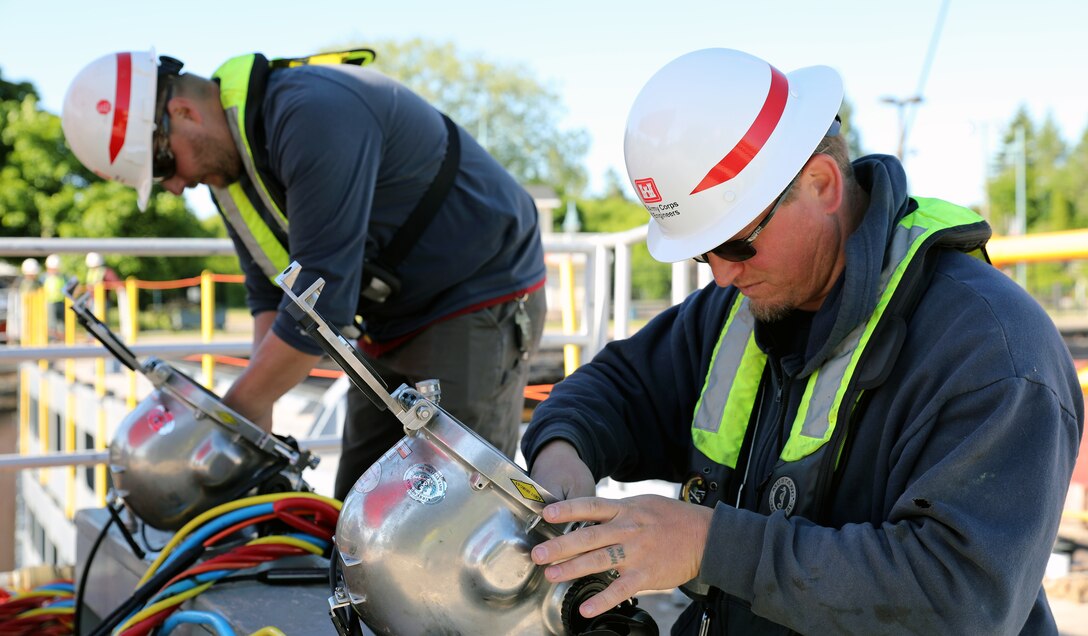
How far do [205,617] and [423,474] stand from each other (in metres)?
0.70

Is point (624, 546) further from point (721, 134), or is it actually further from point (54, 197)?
point (54, 197)

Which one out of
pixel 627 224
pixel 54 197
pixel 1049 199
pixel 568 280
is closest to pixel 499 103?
pixel 627 224

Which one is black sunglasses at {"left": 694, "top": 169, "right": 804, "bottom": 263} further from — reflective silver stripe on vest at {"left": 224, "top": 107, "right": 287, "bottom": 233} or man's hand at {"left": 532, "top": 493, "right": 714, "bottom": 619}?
reflective silver stripe on vest at {"left": 224, "top": 107, "right": 287, "bottom": 233}

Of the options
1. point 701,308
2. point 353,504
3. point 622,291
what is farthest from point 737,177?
point 622,291

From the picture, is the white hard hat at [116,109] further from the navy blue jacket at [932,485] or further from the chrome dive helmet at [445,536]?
the navy blue jacket at [932,485]

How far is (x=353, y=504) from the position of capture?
4.82 feet

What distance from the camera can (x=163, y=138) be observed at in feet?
8.77

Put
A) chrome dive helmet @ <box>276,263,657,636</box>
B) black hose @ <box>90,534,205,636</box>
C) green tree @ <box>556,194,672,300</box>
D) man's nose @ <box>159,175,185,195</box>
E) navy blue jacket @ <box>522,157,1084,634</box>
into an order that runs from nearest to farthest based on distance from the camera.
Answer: navy blue jacket @ <box>522,157,1084,634</box>
chrome dive helmet @ <box>276,263,657,636</box>
black hose @ <box>90,534,205,636</box>
man's nose @ <box>159,175,185,195</box>
green tree @ <box>556,194,672,300</box>

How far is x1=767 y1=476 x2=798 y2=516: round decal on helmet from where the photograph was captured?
152 centimetres

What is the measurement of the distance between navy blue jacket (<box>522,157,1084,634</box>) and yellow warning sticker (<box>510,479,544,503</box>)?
25cm

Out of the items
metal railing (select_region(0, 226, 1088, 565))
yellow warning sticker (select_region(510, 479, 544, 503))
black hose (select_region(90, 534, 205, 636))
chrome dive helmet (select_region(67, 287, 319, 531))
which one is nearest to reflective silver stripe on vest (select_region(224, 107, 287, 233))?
chrome dive helmet (select_region(67, 287, 319, 531))

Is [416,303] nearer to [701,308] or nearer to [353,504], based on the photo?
[701,308]

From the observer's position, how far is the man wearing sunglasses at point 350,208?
247 cm

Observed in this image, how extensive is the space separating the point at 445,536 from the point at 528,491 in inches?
5.2
